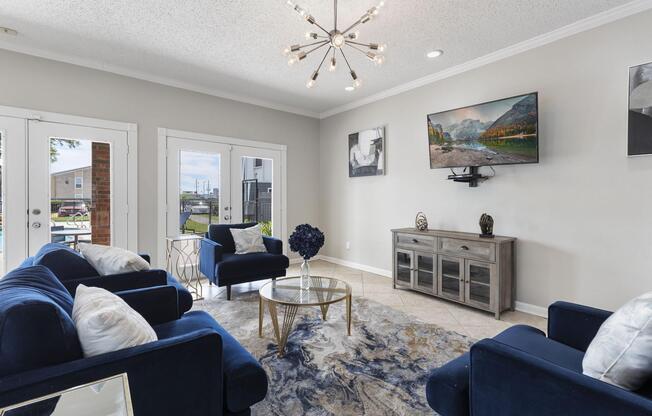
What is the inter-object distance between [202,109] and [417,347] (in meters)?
4.24

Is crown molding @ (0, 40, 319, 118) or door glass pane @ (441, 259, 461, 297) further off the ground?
crown molding @ (0, 40, 319, 118)

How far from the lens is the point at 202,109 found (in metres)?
4.69

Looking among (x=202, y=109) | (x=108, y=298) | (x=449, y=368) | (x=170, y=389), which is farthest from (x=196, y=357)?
(x=202, y=109)

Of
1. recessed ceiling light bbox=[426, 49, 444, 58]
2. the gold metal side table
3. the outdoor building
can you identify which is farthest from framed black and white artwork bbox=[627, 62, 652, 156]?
the outdoor building

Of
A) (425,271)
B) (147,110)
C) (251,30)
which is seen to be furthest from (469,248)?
(147,110)

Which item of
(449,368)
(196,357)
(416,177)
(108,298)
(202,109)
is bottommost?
(449,368)

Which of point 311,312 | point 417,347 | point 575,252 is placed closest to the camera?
point 417,347

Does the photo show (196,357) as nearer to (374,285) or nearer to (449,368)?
(449,368)

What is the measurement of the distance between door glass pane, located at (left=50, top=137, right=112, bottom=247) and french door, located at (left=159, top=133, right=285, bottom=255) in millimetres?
704

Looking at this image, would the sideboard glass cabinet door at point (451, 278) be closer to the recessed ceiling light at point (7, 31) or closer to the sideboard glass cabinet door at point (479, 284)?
the sideboard glass cabinet door at point (479, 284)

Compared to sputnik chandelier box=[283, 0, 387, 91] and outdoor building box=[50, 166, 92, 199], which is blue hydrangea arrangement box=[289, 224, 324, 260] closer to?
sputnik chandelier box=[283, 0, 387, 91]

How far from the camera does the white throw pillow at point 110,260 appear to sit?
7.67 feet

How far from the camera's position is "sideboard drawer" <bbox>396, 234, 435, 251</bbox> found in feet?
12.3

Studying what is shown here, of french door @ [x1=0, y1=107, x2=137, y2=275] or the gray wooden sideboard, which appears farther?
french door @ [x1=0, y1=107, x2=137, y2=275]
